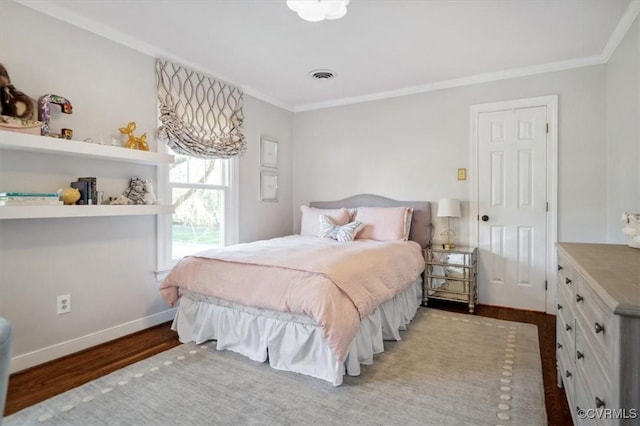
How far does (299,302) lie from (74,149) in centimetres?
183

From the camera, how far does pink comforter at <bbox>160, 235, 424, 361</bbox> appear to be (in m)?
2.02

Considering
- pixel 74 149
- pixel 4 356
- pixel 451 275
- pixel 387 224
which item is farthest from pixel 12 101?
pixel 451 275

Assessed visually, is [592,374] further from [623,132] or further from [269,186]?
[269,186]

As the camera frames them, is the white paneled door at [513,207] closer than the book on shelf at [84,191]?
No

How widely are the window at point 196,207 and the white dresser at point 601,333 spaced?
10.0 ft

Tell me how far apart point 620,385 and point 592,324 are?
345mm

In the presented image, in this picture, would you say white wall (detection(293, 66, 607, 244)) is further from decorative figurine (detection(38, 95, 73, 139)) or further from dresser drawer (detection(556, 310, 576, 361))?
decorative figurine (detection(38, 95, 73, 139))

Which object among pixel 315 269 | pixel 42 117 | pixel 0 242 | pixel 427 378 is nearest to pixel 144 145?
pixel 42 117

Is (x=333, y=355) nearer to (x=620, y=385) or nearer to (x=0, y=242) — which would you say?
(x=620, y=385)

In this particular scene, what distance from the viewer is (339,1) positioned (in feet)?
6.31

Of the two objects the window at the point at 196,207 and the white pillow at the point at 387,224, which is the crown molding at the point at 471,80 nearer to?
the white pillow at the point at 387,224

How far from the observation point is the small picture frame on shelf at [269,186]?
4.29m

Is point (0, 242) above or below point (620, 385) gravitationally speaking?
above

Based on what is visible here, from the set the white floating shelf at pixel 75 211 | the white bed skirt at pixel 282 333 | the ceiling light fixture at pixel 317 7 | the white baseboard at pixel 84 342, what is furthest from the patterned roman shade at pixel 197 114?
the ceiling light fixture at pixel 317 7
